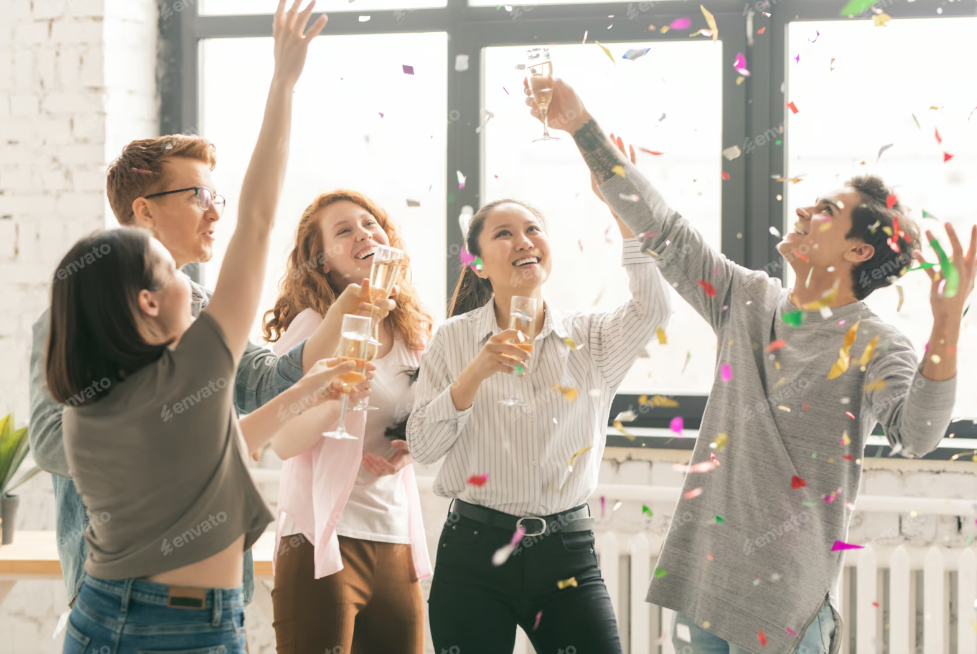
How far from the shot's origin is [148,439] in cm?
118

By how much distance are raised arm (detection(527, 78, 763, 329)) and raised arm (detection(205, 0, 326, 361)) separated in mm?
593

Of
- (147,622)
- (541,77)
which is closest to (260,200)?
(147,622)

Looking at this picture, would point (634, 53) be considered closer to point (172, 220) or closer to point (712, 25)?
point (712, 25)

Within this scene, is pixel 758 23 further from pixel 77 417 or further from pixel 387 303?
pixel 77 417

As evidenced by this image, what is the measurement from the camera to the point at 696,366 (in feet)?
9.73

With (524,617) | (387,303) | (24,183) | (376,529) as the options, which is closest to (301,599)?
(376,529)

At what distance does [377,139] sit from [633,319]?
5.18 feet

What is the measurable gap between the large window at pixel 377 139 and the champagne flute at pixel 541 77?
4.34ft

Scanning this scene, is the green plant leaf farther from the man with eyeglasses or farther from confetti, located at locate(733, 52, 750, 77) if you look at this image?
confetti, located at locate(733, 52, 750, 77)

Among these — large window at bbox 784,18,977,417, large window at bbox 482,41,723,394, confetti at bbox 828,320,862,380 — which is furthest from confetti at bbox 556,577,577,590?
large window at bbox 784,18,977,417

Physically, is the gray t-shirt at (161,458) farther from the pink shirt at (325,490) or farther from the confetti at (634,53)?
the confetti at (634,53)

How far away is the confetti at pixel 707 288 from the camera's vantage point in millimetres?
1736

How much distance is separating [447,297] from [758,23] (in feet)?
4.61

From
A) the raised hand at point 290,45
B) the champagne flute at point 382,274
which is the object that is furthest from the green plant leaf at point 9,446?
the raised hand at point 290,45
